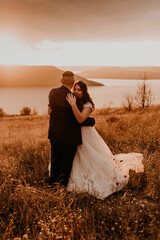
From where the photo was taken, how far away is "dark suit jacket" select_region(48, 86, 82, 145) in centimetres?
331

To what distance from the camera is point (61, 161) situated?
377 centimetres

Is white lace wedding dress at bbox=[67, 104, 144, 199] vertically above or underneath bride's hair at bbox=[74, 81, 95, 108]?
underneath

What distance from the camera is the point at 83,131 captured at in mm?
3830

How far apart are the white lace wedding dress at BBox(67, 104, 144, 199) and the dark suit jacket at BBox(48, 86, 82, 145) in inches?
13.2

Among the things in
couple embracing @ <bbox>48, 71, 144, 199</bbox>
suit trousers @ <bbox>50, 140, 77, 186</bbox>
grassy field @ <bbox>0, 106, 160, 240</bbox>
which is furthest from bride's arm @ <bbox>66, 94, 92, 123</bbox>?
grassy field @ <bbox>0, 106, 160, 240</bbox>

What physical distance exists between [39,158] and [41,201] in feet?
6.43

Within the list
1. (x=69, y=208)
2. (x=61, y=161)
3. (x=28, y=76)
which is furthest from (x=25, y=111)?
(x=28, y=76)

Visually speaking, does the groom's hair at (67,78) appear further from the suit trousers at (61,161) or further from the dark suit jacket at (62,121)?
the suit trousers at (61,161)

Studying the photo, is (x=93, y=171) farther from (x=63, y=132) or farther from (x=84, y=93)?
(x=84, y=93)

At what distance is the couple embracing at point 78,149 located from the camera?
3322 millimetres

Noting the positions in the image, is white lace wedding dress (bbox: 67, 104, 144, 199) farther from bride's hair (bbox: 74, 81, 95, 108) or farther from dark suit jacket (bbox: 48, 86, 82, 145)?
dark suit jacket (bbox: 48, 86, 82, 145)

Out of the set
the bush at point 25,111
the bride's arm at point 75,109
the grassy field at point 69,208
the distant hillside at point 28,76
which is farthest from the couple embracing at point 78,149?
the distant hillside at point 28,76

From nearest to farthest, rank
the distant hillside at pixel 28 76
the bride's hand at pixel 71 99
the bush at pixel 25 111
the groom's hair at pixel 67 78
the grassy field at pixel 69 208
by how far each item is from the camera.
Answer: the grassy field at pixel 69 208
the bride's hand at pixel 71 99
the groom's hair at pixel 67 78
the bush at pixel 25 111
the distant hillside at pixel 28 76

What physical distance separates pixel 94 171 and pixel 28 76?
440 feet
